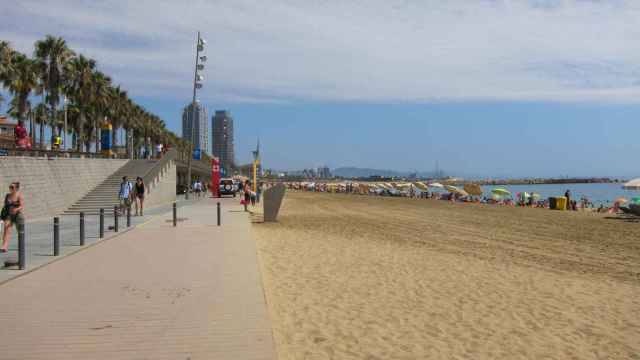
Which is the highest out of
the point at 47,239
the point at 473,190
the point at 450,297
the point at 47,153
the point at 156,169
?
the point at 47,153

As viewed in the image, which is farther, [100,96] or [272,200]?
[100,96]

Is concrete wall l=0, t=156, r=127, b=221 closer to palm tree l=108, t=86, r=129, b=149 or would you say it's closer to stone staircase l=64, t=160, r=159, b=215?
stone staircase l=64, t=160, r=159, b=215

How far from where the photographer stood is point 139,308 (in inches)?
281

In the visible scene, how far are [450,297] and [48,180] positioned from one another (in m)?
19.1

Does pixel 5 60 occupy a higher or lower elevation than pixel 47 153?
higher

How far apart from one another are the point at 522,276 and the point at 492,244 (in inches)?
232

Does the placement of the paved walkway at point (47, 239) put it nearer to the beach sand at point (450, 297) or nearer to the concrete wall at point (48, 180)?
the concrete wall at point (48, 180)

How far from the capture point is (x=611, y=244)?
17781 millimetres

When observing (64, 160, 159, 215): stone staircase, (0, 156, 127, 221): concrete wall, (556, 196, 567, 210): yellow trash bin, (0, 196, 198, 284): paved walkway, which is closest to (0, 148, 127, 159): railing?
(0, 156, 127, 221): concrete wall

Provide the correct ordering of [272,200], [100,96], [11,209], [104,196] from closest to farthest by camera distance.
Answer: [11,209], [272,200], [104,196], [100,96]

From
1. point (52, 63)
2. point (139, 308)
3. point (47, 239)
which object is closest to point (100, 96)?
point (52, 63)

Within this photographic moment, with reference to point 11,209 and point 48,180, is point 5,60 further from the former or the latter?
point 11,209

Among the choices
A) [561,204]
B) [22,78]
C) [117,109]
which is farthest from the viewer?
[117,109]

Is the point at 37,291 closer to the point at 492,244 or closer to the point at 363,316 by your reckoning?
the point at 363,316
